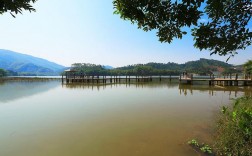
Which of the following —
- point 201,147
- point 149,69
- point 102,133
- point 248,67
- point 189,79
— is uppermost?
point 149,69

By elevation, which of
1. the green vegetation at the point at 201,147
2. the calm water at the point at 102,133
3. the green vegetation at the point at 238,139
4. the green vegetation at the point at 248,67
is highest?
the green vegetation at the point at 248,67

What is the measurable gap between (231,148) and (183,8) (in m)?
3.73

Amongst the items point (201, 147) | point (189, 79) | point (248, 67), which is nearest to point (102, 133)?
point (201, 147)

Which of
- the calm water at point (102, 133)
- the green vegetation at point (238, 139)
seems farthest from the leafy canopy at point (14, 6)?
the green vegetation at point (238, 139)

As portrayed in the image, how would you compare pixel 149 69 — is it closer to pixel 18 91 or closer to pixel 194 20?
pixel 18 91

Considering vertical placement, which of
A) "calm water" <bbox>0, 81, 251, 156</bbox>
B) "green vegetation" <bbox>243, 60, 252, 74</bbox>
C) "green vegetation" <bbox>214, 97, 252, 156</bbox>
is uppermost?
"green vegetation" <bbox>243, 60, 252, 74</bbox>

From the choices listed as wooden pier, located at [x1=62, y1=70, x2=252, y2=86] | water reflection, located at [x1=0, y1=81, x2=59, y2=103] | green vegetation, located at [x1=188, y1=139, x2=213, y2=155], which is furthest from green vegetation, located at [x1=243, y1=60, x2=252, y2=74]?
water reflection, located at [x1=0, y1=81, x2=59, y2=103]

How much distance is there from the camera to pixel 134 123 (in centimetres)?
830

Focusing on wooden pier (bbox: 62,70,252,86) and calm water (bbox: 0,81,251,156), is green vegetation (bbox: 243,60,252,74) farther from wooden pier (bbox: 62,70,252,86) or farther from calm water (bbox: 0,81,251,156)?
calm water (bbox: 0,81,251,156)

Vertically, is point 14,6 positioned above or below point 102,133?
above

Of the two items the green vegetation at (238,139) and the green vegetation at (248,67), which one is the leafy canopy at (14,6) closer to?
the green vegetation at (238,139)

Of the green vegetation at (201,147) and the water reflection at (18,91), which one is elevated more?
the green vegetation at (201,147)

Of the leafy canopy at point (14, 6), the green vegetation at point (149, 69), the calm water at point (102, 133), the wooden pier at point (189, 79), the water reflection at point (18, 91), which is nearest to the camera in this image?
the leafy canopy at point (14, 6)

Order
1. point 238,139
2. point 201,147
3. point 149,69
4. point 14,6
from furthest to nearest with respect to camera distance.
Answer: point 149,69 < point 201,147 < point 238,139 < point 14,6
